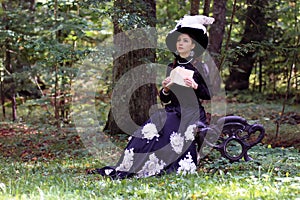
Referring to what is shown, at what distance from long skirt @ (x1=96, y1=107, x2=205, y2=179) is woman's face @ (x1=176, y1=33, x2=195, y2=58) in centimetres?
86

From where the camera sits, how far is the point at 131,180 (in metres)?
4.92

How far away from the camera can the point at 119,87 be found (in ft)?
26.7

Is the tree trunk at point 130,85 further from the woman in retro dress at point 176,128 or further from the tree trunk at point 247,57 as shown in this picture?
the tree trunk at point 247,57

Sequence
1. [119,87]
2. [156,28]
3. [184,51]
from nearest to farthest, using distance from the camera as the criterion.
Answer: [184,51]
[156,28]
[119,87]

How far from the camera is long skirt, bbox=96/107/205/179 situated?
532cm

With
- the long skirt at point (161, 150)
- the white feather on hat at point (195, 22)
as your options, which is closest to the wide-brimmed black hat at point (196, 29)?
the white feather on hat at point (195, 22)

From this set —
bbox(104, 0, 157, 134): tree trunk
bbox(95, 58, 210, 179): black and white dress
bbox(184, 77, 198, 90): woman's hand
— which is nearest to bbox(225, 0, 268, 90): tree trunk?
bbox(104, 0, 157, 134): tree trunk

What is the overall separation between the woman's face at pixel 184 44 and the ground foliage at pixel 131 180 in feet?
5.14

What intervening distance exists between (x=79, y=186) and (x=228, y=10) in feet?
28.9

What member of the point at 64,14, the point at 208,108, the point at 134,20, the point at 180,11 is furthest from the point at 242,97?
the point at 134,20

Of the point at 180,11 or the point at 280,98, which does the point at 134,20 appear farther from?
the point at 280,98

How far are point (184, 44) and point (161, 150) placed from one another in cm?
146

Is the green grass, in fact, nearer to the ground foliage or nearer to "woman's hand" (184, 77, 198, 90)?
the ground foliage

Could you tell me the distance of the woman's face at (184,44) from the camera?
5594 mm
